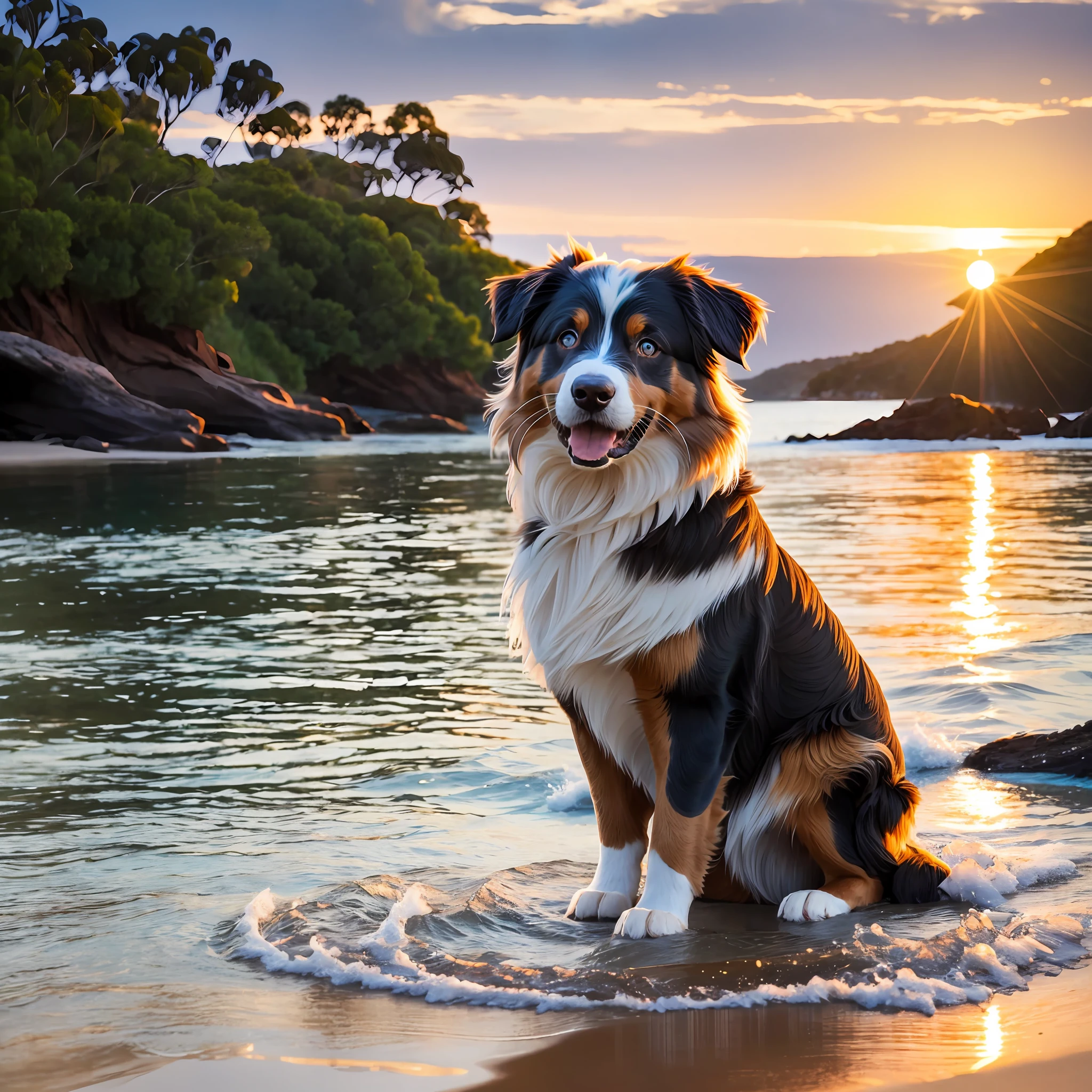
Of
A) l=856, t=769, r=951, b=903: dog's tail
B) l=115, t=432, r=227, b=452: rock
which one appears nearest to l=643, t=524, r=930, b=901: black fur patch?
l=856, t=769, r=951, b=903: dog's tail

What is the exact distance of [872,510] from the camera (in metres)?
21.6

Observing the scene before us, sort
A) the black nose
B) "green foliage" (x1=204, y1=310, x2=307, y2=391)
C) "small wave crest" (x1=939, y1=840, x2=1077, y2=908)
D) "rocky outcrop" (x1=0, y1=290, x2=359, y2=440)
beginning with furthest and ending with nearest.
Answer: "green foliage" (x1=204, y1=310, x2=307, y2=391) < "rocky outcrop" (x1=0, y1=290, x2=359, y2=440) < "small wave crest" (x1=939, y1=840, x2=1077, y2=908) < the black nose

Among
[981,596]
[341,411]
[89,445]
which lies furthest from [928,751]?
[341,411]

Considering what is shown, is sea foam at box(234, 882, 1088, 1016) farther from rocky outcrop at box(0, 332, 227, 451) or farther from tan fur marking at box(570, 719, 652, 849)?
rocky outcrop at box(0, 332, 227, 451)

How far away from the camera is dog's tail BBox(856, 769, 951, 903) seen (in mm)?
3932

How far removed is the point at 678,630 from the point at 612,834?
0.82 m

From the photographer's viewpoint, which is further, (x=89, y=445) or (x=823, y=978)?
(x=89, y=445)

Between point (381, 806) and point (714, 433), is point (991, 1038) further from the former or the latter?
point (381, 806)

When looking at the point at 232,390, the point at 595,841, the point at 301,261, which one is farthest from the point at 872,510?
the point at 301,261

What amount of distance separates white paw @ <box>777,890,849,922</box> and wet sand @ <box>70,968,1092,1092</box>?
70cm

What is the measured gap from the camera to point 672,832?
374cm

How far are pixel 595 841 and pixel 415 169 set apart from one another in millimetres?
109607

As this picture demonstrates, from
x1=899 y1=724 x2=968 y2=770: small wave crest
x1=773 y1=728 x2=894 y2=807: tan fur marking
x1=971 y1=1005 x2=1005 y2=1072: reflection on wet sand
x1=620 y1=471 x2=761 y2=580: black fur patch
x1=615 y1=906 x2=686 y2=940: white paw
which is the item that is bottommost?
x1=899 y1=724 x2=968 y2=770: small wave crest

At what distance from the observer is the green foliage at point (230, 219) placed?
165 feet
